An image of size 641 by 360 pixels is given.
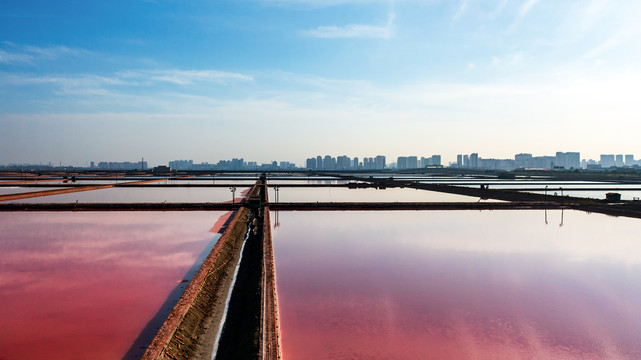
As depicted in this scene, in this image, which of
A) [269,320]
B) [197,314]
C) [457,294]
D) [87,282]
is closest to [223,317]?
[197,314]

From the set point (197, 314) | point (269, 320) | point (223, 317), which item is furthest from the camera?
point (223, 317)

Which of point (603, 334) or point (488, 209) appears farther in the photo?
point (488, 209)

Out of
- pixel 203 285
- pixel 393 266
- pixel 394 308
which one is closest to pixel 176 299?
pixel 203 285

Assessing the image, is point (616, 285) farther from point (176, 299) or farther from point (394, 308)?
point (176, 299)

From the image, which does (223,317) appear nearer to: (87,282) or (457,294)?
(87,282)

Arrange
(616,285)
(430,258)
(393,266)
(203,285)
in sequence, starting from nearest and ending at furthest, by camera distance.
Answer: (203,285) < (616,285) < (393,266) < (430,258)
